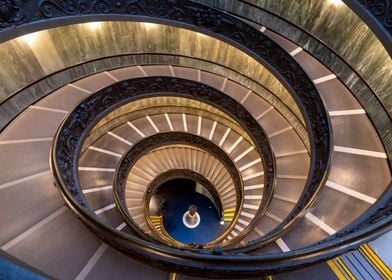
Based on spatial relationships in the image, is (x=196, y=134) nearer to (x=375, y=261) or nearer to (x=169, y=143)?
(x=169, y=143)

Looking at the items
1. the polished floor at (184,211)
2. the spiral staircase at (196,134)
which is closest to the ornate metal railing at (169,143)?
the spiral staircase at (196,134)

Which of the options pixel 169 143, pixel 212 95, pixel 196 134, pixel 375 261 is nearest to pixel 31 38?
pixel 212 95

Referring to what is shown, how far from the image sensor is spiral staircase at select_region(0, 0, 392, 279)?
3.48 m

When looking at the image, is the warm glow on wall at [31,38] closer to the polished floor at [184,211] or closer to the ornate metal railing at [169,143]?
the ornate metal railing at [169,143]

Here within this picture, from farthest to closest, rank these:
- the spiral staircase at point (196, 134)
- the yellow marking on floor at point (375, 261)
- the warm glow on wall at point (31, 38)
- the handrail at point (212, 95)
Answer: the warm glow on wall at point (31, 38), the handrail at point (212, 95), the spiral staircase at point (196, 134), the yellow marking on floor at point (375, 261)

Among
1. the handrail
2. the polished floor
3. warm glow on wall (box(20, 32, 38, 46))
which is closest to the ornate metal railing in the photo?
the handrail

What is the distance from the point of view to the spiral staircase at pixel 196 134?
3.48 m

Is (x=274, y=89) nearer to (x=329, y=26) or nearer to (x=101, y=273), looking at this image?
(x=329, y=26)

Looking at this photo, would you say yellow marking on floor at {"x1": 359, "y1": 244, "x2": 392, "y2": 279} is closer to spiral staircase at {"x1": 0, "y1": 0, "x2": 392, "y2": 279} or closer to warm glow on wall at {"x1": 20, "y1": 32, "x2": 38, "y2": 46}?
spiral staircase at {"x1": 0, "y1": 0, "x2": 392, "y2": 279}

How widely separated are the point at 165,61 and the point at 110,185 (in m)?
4.54

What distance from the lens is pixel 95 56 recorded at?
8086 mm

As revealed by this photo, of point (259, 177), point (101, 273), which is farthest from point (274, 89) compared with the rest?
point (101, 273)

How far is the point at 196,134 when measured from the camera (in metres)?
9.51

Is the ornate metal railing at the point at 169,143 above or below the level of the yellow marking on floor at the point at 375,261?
above
